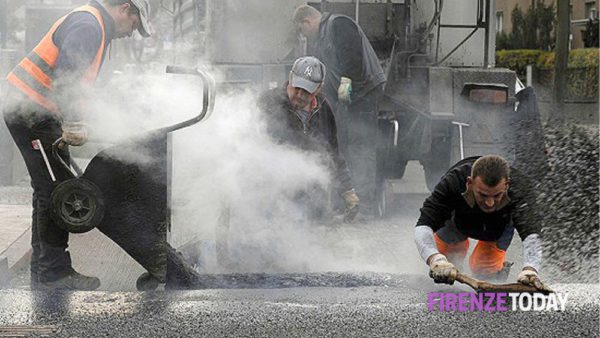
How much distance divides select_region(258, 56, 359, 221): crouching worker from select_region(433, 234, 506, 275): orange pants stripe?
0.86 metres

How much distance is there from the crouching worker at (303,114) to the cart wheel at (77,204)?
1.36m

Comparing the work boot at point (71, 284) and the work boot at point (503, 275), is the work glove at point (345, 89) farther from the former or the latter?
the work boot at point (71, 284)

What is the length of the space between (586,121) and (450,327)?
15.2 metres

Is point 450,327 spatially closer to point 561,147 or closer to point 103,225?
point 103,225

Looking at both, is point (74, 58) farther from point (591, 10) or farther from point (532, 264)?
point (591, 10)

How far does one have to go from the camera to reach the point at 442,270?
4574 mm

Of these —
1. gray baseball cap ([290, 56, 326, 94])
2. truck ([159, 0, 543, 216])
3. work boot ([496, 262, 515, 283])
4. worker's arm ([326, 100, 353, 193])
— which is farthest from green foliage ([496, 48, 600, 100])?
work boot ([496, 262, 515, 283])

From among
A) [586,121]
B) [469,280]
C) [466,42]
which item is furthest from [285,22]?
[586,121]

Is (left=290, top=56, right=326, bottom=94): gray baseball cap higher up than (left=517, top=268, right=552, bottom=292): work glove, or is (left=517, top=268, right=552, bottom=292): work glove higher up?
(left=290, top=56, right=326, bottom=94): gray baseball cap

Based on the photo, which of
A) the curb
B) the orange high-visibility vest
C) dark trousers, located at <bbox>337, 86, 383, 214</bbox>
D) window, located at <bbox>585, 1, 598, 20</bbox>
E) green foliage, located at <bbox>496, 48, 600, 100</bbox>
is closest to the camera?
the orange high-visibility vest

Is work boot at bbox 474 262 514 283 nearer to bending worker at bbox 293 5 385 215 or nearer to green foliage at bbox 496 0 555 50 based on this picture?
bending worker at bbox 293 5 385 215

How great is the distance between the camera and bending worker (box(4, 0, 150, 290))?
5172 millimetres

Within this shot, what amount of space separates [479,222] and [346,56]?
10.2 feet

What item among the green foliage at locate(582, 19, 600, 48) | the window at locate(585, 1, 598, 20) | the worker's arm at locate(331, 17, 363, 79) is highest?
the window at locate(585, 1, 598, 20)
